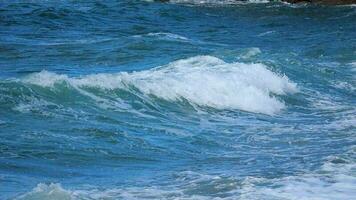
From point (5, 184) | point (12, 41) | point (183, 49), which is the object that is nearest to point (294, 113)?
point (5, 184)

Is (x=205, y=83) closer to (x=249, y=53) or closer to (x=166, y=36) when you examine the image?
(x=249, y=53)

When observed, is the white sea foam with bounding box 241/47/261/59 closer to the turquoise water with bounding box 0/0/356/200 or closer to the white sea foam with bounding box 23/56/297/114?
the turquoise water with bounding box 0/0/356/200

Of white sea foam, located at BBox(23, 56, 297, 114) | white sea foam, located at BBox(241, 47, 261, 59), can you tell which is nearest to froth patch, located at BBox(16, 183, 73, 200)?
white sea foam, located at BBox(23, 56, 297, 114)

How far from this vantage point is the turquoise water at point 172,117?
24.5 ft

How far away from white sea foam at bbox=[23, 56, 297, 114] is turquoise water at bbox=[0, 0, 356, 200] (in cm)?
3

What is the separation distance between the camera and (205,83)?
43.2 ft

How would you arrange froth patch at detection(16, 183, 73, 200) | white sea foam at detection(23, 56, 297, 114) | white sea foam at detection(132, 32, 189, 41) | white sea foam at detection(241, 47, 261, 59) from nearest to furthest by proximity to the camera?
froth patch at detection(16, 183, 73, 200) < white sea foam at detection(23, 56, 297, 114) < white sea foam at detection(241, 47, 261, 59) < white sea foam at detection(132, 32, 189, 41)

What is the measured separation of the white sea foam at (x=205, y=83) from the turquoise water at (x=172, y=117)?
3 centimetres

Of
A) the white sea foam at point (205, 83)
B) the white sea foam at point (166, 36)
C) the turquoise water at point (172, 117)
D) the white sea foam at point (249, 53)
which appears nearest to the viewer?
the turquoise water at point (172, 117)

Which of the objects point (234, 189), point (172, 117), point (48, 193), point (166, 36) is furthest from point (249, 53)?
point (48, 193)

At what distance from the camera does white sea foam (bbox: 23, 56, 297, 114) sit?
12.1m

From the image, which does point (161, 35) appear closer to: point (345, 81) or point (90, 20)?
point (90, 20)

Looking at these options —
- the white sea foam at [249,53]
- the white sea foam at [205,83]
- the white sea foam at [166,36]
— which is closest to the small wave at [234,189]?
the white sea foam at [205,83]

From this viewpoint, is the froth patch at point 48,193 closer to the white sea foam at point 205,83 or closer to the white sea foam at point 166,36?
the white sea foam at point 205,83
